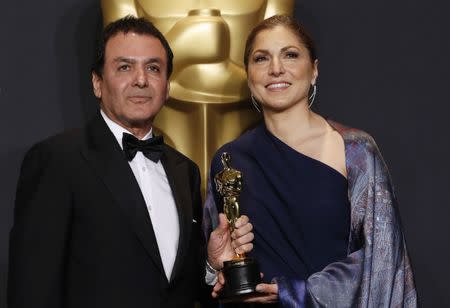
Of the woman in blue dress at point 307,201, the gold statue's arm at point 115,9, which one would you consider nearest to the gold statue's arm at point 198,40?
the gold statue's arm at point 115,9

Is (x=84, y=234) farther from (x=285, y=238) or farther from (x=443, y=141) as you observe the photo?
(x=443, y=141)

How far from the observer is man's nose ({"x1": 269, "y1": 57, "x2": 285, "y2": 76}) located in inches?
68.1

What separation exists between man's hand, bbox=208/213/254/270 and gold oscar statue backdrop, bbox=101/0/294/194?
45 centimetres

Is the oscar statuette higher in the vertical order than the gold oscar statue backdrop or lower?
lower

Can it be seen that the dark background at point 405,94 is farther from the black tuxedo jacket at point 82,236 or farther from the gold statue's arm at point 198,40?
the black tuxedo jacket at point 82,236

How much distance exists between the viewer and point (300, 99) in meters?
1.77

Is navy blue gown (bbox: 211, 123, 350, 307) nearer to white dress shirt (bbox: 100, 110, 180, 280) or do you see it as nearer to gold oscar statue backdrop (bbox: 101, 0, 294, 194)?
white dress shirt (bbox: 100, 110, 180, 280)

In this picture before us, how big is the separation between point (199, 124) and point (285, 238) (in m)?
0.58

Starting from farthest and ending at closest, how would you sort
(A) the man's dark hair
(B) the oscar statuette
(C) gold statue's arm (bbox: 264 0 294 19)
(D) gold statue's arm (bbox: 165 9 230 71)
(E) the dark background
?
(E) the dark background, (C) gold statue's arm (bbox: 264 0 294 19), (D) gold statue's arm (bbox: 165 9 230 71), (A) the man's dark hair, (B) the oscar statuette

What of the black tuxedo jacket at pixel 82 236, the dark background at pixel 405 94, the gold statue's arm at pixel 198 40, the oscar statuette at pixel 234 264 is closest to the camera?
the black tuxedo jacket at pixel 82 236

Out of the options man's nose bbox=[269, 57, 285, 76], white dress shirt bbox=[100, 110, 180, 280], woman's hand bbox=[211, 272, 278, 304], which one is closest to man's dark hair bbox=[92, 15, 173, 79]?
white dress shirt bbox=[100, 110, 180, 280]

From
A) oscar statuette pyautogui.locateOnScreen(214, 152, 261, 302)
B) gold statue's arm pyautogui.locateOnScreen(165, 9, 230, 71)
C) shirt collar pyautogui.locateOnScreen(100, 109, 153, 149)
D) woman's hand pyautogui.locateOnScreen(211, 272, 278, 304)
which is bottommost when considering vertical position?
woman's hand pyautogui.locateOnScreen(211, 272, 278, 304)

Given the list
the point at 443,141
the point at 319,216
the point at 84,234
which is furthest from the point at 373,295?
the point at 443,141

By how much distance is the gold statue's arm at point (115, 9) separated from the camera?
2160mm
